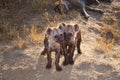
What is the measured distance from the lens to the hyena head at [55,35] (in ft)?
22.8

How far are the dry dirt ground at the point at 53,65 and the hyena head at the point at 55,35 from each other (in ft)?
2.22

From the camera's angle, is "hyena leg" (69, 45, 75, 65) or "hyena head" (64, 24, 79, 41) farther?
"hyena leg" (69, 45, 75, 65)

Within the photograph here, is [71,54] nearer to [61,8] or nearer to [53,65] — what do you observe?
[53,65]

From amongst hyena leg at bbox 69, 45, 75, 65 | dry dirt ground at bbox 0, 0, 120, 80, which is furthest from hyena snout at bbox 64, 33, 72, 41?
dry dirt ground at bbox 0, 0, 120, 80

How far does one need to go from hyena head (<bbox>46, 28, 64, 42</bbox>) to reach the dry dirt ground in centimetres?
68

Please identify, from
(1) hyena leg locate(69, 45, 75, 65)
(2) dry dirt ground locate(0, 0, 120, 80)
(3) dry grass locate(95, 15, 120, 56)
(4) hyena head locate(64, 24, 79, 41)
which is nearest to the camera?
(2) dry dirt ground locate(0, 0, 120, 80)

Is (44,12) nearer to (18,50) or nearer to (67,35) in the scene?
(18,50)

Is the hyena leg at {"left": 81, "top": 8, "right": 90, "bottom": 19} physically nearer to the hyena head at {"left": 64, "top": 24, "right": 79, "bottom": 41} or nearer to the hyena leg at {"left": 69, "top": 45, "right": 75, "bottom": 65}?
the hyena head at {"left": 64, "top": 24, "right": 79, "bottom": 41}

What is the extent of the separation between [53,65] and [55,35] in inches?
29.2

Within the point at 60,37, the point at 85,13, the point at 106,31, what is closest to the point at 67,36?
the point at 60,37

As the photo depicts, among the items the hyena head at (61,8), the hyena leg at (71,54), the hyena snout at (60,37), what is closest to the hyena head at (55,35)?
the hyena snout at (60,37)

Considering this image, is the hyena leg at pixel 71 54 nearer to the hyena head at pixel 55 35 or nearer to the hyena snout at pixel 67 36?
the hyena snout at pixel 67 36

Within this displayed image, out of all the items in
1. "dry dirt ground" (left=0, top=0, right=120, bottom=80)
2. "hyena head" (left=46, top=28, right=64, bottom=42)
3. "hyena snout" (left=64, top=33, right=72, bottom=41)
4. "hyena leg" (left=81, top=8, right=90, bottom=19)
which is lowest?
"dry dirt ground" (left=0, top=0, right=120, bottom=80)

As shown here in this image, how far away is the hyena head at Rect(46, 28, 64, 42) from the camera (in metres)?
6.95
